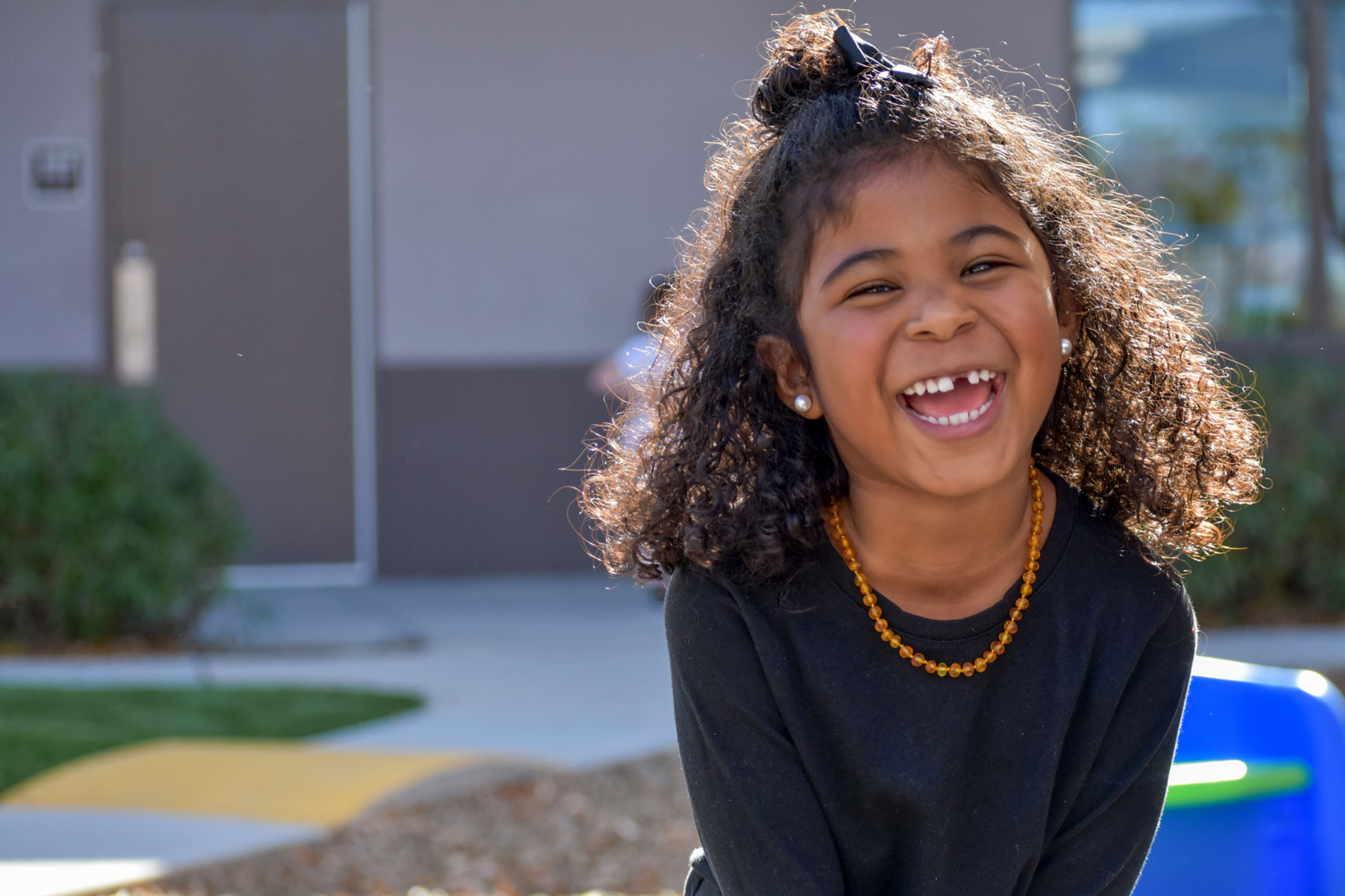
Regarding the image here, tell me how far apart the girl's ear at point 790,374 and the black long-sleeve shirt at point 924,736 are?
21cm

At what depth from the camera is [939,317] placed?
72.6 inches

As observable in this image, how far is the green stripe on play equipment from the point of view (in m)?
2.46

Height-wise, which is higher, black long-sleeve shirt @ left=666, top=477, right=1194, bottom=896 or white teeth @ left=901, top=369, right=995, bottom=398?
white teeth @ left=901, top=369, right=995, bottom=398

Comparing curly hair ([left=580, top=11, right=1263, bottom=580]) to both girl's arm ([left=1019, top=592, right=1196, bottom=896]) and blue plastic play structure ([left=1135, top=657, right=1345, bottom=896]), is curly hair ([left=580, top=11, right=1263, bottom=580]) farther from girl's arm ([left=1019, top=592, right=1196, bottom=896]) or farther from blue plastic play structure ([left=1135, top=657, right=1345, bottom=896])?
blue plastic play structure ([left=1135, top=657, right=1345, bottom=896])

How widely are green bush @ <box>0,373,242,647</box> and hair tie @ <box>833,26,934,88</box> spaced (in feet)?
17.0

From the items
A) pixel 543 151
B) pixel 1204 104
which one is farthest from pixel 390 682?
pixel 1204 104

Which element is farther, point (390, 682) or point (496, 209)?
point (496, 209)

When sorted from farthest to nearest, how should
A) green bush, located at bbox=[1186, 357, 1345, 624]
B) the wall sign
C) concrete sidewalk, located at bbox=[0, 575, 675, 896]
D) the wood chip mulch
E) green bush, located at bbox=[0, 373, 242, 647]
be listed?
the wall sign → green bush, located at bbox=[1186, 357, 1345, 624] → green bush, located at bbox=[0, 373, 242, 647] → concrete sidewalk, located at bbox=[0, 575, 675, 896] → the wood chip mulch

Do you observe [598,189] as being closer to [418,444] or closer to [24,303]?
[418,444]

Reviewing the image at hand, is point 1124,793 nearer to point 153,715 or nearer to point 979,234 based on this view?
point 979,234

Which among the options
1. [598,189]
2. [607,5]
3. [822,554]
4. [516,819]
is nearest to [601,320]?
[598,189]

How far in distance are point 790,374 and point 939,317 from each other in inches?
11.5

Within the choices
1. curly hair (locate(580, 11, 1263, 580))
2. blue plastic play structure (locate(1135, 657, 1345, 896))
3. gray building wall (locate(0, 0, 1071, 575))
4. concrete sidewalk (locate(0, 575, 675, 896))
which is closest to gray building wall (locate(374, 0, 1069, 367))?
gray building wall (locate(0, 0, 1071, 575))

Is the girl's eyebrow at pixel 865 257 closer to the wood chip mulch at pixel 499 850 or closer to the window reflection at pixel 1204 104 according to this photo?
the wood chip mulch at pixel 499 850
